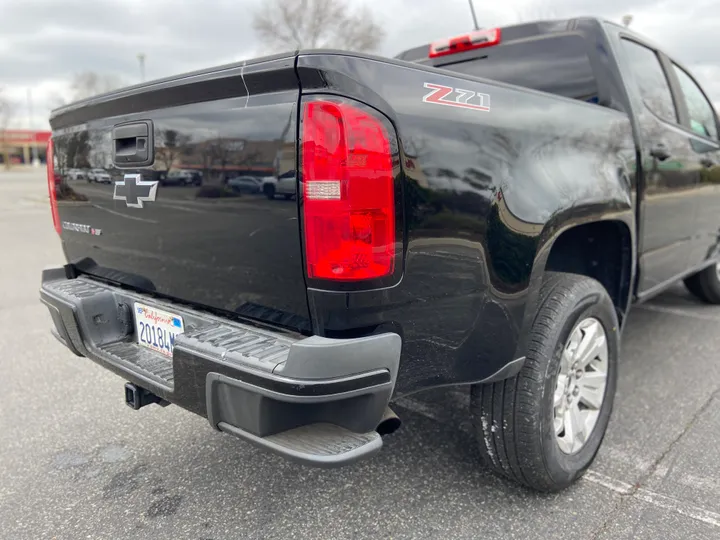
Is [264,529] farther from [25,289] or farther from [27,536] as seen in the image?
[25,289]

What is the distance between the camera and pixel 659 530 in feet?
7.07

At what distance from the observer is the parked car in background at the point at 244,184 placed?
1774mm

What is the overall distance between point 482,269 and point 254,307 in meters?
0.76

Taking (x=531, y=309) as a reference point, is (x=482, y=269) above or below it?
above

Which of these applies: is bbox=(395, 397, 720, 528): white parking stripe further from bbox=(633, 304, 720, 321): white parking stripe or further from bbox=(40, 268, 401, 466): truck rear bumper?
bbox=(633, 304, 720, 321): white parking stripe

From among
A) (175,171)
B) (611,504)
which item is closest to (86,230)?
(175,171)

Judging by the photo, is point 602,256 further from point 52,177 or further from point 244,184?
point 52,177

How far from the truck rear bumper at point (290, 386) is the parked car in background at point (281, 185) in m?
0.43

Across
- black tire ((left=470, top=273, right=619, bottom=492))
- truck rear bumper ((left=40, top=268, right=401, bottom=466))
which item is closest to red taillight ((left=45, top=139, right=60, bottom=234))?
truck rear bumper ((left=40, top=268, right=401, bottom=466))

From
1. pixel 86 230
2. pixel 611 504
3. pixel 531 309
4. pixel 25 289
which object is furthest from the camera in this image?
→ pixel 25 289

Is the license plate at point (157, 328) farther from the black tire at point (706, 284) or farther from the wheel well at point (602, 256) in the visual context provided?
the black tire at point (706, 284)

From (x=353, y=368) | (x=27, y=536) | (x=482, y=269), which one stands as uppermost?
(x=482, y=269)

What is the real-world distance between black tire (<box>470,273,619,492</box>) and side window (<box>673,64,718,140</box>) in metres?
2.20

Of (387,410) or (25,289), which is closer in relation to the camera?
(387,410)
